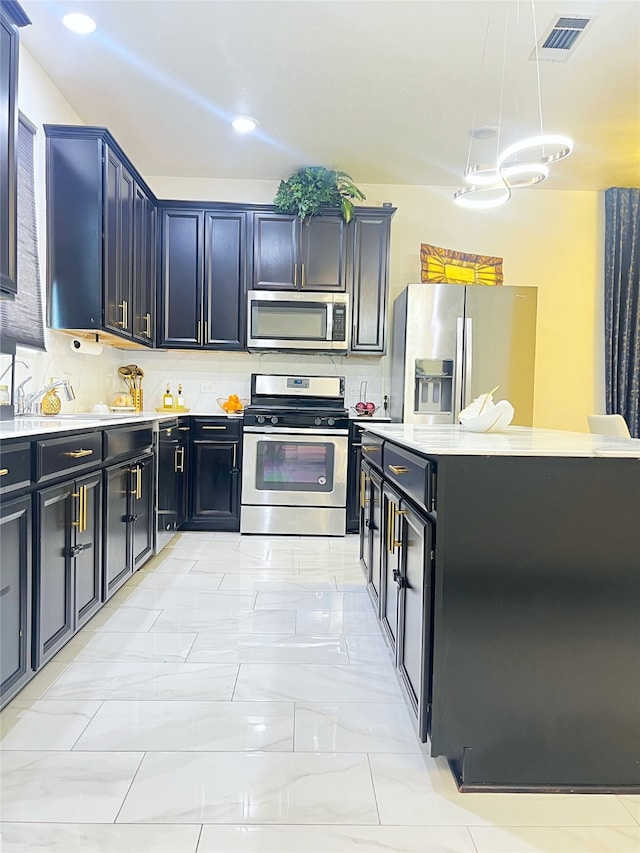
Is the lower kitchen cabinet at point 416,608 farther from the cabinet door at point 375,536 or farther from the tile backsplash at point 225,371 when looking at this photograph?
the tile backsplash at point 225,371

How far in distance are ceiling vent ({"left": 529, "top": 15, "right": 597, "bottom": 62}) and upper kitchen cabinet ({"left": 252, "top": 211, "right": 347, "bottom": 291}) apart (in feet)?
5.85

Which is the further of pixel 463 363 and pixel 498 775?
pixel 463 363

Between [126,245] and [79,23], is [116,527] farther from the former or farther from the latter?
[79,23]

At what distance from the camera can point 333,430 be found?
159 inches

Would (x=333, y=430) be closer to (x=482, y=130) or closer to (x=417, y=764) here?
(x=482, y=130)

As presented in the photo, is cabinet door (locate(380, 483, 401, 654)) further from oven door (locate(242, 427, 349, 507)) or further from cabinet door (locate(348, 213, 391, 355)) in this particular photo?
cabinet door (locate(348, 213, 391, 355))

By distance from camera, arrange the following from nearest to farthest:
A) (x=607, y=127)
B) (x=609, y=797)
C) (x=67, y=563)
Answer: (x=609, y=797) → (x=67, y=563) → (x=607, y=127)

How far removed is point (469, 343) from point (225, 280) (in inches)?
78.1

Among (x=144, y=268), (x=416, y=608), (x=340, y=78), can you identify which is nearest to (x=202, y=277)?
(x=144, y=268)

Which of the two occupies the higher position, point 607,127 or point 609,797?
point 607,127

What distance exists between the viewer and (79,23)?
2.62 meters

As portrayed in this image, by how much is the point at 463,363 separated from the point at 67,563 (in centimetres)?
300

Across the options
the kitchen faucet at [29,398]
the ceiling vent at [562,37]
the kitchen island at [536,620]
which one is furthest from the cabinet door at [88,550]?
the ceiling vent at [562,37]

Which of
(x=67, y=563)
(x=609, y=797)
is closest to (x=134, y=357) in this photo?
(x=67, y=563)
